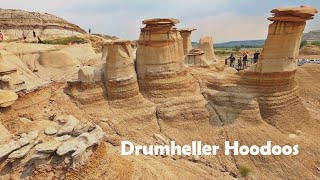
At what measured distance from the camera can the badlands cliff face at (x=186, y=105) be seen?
466 inches

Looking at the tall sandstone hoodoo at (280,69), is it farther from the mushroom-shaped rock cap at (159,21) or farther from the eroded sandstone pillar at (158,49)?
the mushroom-shaped rock cap at (159,21)

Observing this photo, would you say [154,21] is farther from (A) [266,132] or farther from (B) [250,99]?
(A) [266,132]

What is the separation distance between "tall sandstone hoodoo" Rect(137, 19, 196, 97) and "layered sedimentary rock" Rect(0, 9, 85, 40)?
2067 centimetres

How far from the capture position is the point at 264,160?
12234 millimetres

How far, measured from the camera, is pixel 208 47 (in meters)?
25.0

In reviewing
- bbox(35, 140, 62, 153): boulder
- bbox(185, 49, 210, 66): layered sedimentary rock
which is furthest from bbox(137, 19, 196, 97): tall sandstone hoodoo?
bbox(185, 49, 210, 66): layered sedimentary rock

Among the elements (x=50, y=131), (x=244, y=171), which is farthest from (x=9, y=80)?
(x=244, y=171)

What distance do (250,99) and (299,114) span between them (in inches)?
92.5

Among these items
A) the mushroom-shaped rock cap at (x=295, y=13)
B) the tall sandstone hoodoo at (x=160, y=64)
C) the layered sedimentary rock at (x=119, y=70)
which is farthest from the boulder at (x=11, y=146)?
the mushroom-shaped rock cap at (x=295, y=13)

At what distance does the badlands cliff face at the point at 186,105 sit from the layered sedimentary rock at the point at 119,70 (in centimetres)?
4

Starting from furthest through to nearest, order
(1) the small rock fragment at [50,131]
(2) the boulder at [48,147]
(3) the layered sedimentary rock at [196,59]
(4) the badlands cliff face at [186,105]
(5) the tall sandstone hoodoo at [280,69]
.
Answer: (3) the layered sedimentary rock at [196,59] → (5) the tall sandstone hoodoo at [280,69] → (4) the badlands cliff face at [186,105] → (1) the small rock fragment at [50,131] → (2) the boulder at [48,147]

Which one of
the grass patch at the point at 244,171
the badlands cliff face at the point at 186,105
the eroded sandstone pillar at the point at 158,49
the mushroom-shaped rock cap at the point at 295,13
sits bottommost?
the grass patch at the point at 244,171

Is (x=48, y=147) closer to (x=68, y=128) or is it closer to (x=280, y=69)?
(x=68, y=128)

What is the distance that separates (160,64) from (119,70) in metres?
1.70
